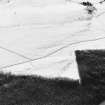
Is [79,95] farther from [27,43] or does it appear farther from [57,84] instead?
[27,43]

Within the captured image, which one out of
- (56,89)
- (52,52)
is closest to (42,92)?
(56,89)

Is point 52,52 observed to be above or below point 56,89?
above

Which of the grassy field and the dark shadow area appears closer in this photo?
the grassy field

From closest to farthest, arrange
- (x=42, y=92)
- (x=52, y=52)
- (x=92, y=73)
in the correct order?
(x=42, y=92) → (x=92, y=73) → (x=52, y=52)

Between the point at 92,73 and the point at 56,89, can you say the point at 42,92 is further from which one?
the point at 92,73

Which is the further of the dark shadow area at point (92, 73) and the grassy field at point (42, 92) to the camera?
the dark shadow area at point (92, 73)

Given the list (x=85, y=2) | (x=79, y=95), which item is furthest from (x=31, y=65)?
(x=85, y=2)
